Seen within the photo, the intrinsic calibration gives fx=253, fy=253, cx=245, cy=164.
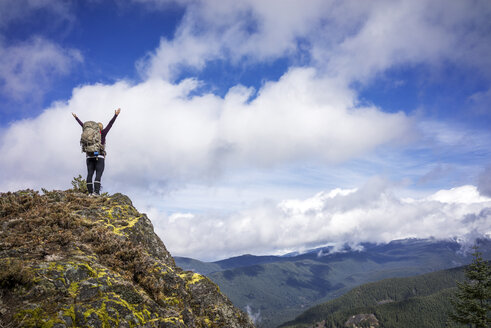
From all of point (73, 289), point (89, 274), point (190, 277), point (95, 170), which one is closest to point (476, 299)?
point (190, 277)

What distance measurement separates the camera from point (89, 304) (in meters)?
7.48

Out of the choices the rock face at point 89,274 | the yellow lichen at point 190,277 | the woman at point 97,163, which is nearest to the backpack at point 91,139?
the woman at point 97,163

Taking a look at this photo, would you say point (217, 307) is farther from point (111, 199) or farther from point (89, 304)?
point (111, 199)

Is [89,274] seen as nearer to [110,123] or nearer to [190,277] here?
[190,277]

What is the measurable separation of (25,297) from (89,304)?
1617 mm

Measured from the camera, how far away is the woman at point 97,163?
1733 cm

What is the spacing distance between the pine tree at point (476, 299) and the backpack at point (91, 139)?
50.5 m

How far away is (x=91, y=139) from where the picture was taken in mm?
16922

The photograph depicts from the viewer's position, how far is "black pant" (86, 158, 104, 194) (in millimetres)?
17422

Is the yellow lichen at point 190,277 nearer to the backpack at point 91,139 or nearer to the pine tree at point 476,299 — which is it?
the backpack at point 91,139

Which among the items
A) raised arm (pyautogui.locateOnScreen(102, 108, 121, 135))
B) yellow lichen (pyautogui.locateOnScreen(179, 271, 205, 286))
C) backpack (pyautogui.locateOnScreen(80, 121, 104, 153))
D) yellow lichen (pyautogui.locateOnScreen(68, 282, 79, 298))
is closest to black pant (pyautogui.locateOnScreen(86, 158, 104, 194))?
backpack (pyautogui.locateOnScreen(80, 121, 104, 153))

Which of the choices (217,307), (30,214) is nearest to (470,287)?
(217,307)

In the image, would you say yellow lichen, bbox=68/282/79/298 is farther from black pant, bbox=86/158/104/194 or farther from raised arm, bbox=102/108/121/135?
raised arm, bbox=102/108/121/135

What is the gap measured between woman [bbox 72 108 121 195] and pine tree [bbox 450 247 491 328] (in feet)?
164
